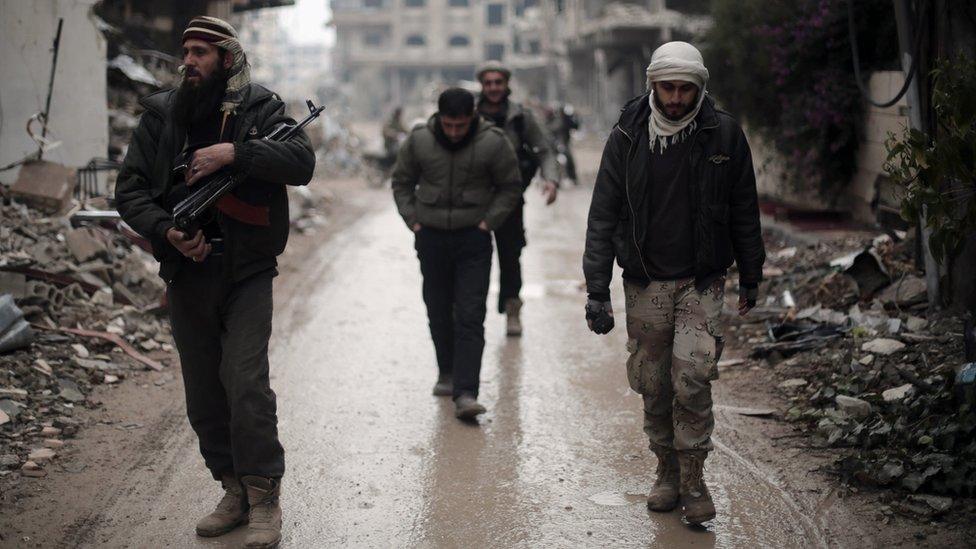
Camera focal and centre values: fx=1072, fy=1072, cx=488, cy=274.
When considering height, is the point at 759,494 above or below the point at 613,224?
below

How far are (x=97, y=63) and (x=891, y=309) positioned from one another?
8.62m

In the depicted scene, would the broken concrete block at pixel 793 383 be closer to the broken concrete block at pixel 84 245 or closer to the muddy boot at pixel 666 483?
the muddy boot at pixel 666 483

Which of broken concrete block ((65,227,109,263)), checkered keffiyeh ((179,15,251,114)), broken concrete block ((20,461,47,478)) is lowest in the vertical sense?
broken concrete block ((20,461,47,478))

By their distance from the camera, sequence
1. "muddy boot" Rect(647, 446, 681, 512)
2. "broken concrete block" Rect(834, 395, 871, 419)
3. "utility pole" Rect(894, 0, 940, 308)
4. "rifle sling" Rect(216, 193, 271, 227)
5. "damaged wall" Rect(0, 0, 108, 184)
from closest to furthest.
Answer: "rifle sling" Rect(216, 193, 271, 227) < "muddy boot" Rect(647, 446, 681, 512) < "broken concrete block" Rect(834, 395, 871, 419) < "utility pole" Rect(894, 0, 940, 308) < "damaged wall" Rect(0, 0, 108, 184)

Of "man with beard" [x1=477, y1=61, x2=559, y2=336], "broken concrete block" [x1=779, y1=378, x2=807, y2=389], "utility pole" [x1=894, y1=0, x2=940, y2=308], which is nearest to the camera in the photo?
"broken concrete block" [x1=779, y1=378, x2=807, y2=389]

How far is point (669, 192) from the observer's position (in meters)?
4.55

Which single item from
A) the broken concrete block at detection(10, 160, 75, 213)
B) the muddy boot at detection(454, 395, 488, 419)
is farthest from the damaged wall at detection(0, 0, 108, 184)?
the muddy boot at detection(454, 395, 488, 419)

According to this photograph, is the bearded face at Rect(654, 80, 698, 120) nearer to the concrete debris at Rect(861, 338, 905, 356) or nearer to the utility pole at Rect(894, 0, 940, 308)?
the concrete debris at Rect(861, 338, 905, 356)

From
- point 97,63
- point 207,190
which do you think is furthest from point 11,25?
point 207,190

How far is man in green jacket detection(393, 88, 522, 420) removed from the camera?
6.57 m

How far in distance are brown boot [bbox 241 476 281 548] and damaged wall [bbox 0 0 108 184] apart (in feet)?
22.4

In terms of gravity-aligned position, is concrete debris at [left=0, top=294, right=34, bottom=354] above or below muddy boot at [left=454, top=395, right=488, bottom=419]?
above

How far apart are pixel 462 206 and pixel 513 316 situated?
2265mm

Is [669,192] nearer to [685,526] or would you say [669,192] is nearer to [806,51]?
[685,526]
